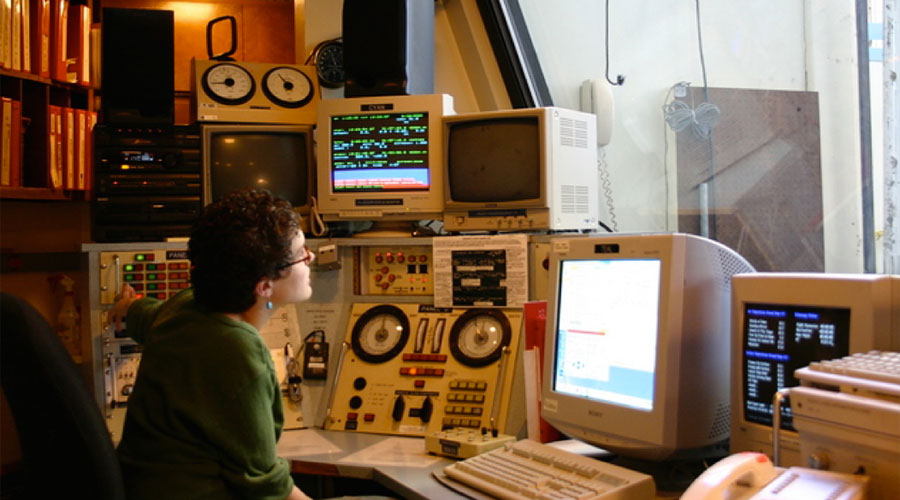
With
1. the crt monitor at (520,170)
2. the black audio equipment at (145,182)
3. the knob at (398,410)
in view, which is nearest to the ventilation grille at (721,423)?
the crt monitor at (520,170)

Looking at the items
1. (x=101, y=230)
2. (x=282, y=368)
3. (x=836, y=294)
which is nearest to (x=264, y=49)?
(x=101, y=230)

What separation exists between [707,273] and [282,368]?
140cm

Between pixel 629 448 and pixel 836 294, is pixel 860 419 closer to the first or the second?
pixel 836 294

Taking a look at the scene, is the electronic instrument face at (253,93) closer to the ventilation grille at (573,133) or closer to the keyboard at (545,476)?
the ventilation grille at (573,133)

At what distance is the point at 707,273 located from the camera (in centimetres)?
170

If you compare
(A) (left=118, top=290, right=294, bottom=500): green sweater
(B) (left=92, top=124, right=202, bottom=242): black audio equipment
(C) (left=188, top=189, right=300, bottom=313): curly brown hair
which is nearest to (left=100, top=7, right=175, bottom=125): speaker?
(B) (left=92, top=124, right=202, bottom=242): black audio equipment

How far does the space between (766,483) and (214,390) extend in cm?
102

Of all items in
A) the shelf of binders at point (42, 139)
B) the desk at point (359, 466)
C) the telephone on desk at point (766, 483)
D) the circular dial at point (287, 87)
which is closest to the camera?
the telephone on desk at point (766, 483)

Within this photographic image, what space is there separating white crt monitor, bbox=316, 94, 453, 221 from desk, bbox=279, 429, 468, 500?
0.70m

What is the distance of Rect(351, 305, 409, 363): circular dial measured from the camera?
2.52m

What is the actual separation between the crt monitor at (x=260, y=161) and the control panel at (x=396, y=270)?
28cm

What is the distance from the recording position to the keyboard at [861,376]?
1048 mm

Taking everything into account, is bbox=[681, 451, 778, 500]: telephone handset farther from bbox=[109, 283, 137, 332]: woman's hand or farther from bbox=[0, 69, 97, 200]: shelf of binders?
bbox=[0, 69, 97, 200]: shelf of binders

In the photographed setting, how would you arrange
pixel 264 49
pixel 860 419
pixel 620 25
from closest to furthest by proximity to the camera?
pixel 860 419
pixel 620 25
pixel 264 49
